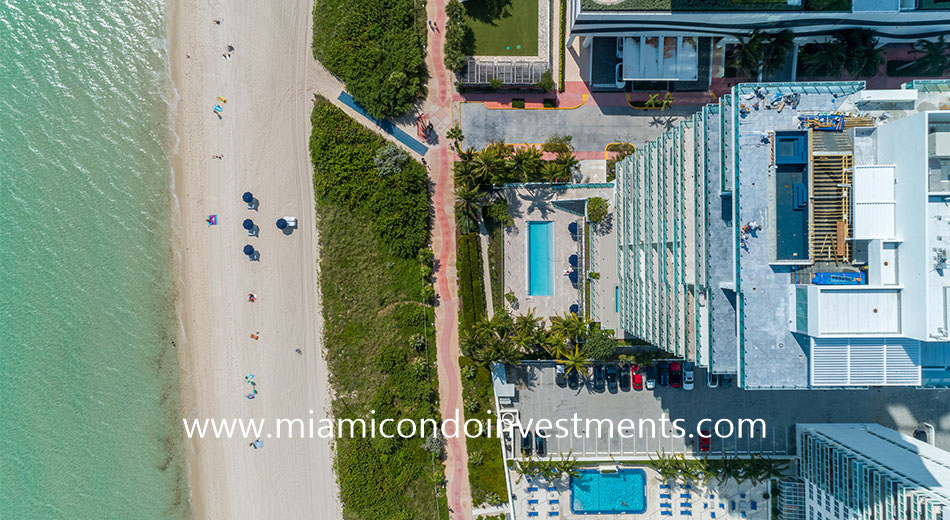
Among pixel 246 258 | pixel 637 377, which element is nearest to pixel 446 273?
pixel 246 258


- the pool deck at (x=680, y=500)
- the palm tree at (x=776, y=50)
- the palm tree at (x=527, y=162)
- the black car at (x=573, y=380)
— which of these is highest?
the palm tree at (x=776, y=50)

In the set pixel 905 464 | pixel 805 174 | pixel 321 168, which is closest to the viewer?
pixel 805 174

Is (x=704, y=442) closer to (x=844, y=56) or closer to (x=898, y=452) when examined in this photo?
(x=898, y=452)

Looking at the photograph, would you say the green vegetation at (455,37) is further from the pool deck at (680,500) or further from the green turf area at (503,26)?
the pool deck at (680,500)

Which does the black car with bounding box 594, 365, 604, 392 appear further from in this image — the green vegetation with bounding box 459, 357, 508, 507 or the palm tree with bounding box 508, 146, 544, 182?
the palm tree with bounding box 508, 146, 544, 182

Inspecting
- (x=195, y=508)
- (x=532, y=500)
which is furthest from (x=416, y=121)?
(x=195, y=508)

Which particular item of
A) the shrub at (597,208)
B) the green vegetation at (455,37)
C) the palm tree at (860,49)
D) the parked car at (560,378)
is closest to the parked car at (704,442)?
the parked car at (560,378)

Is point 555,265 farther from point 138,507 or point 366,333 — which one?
point 138,507
